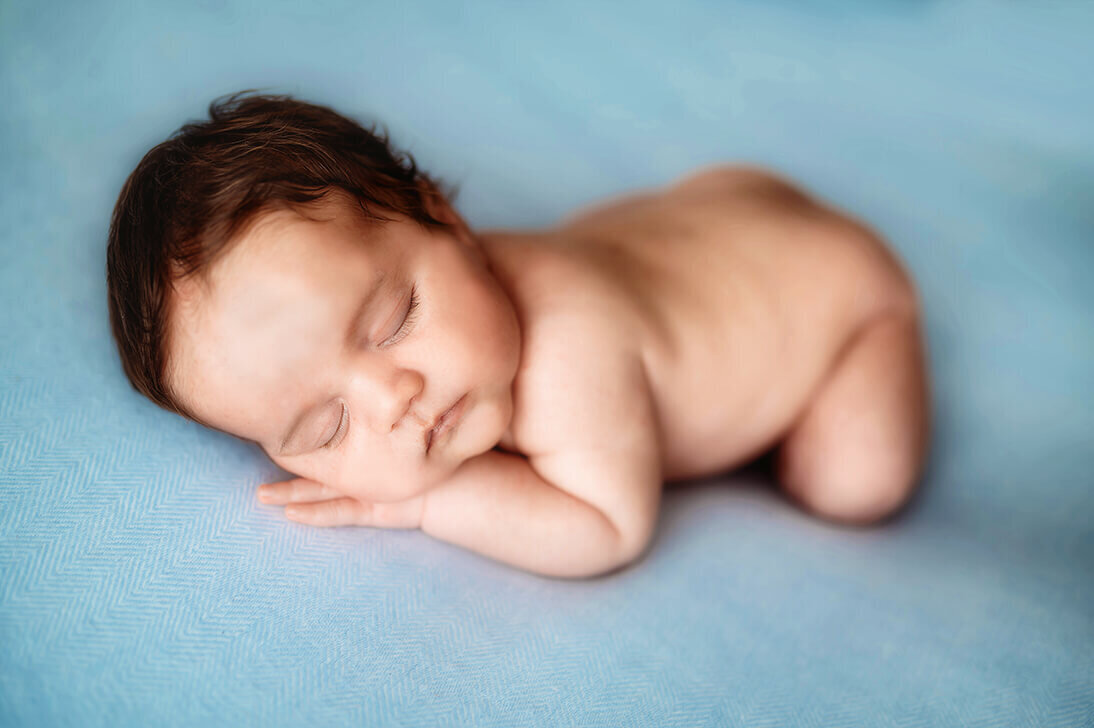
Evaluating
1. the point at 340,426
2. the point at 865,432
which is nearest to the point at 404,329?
the point at 340,426

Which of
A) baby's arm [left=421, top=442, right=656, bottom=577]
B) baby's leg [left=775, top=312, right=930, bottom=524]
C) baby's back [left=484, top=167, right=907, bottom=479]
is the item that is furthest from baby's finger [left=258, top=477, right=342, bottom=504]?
baby's leg [left=775, top=312, right=930, bottom=524]

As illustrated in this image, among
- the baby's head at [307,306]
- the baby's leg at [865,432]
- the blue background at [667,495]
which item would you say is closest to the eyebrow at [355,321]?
the baby's head at [307,306]

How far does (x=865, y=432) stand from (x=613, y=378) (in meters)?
0.40

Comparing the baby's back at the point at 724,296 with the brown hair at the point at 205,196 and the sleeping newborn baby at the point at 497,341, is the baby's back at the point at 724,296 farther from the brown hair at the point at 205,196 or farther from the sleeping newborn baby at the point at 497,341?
the brown hair at the point at 205,196

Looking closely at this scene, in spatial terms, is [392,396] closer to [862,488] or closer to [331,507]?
[331,507]

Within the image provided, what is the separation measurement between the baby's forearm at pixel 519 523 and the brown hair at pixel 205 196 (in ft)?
0.88

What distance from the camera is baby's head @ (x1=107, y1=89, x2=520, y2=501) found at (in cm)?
73

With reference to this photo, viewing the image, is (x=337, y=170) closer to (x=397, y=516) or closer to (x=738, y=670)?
(x=397, y=516)

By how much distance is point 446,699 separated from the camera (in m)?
0.71

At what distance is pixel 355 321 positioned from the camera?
2.51 ft

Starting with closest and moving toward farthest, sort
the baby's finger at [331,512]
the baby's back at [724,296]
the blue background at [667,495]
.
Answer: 1. the blue background at [667,495]
2. the baby's finger at [331,512]
3. the baby's back at [724,296]

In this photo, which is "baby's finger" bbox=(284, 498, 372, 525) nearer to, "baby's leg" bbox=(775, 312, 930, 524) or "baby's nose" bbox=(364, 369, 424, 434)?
"baby's nose" bbox=(364, 369, 424, 434)

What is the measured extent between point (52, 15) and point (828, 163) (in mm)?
1309

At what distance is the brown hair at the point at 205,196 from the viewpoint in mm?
734
